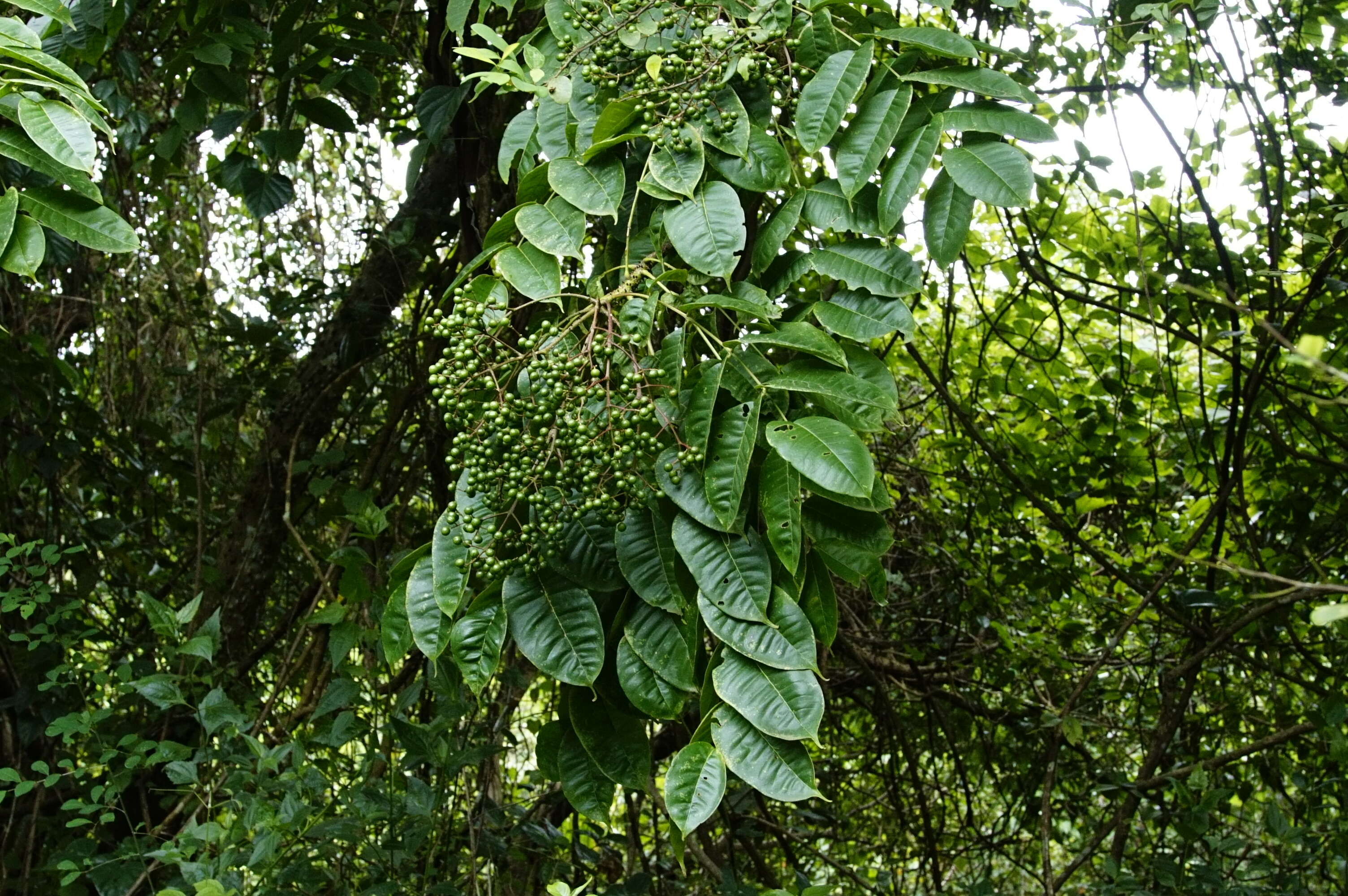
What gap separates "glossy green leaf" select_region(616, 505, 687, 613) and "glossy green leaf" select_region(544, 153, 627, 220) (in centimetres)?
35

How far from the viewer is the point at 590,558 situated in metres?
1.26

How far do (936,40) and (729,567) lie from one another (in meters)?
0.66

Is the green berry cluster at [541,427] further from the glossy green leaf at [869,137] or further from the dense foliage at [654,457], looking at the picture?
the glossy green leaf at [869,137]

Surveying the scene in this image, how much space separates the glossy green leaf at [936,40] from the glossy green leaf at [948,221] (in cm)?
13

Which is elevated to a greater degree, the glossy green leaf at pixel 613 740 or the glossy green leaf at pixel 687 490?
the glossy green leaf at pixel 687 490

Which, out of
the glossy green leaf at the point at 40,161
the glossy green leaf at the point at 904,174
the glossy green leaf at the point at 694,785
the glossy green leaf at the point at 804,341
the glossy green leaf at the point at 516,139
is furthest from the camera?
the glossy green leaf at the point at 516,139

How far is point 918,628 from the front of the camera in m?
3.31

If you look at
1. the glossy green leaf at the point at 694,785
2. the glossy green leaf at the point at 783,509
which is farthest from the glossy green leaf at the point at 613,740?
the glossy green leaf at the point at 783,509

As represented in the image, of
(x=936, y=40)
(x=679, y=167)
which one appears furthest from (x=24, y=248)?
(x=936, y=40)

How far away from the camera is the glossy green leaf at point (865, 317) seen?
128 centimetres

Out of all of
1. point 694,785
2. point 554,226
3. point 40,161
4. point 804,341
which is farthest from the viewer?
point 40,161

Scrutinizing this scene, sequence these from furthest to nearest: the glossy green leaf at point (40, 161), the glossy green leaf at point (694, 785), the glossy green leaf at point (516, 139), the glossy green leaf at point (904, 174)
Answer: the glossy green leaf at point (516, 139) < the glossy green leaf at point (40, 161) < the glossy green leaf at point (904, 174) < the glossy green leaf at point (694, 785)

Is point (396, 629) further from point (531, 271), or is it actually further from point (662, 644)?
point (531, 271)

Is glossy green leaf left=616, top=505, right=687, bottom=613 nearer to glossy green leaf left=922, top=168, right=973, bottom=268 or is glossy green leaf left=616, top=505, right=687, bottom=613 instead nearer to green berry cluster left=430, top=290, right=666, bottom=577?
green berry cluster left=430, top=290, right=666, bottom=577
